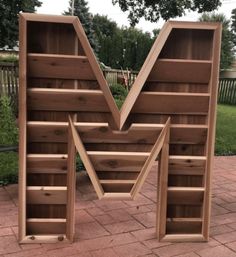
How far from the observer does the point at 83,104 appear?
9.96 feet

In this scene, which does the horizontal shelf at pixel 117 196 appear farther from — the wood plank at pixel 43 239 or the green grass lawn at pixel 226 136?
the green grass lawn at pixel 226 136

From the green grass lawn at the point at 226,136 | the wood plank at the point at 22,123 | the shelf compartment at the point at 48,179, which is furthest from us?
the green grass lawn at the point at 226,136

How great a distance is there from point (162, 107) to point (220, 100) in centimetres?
1479

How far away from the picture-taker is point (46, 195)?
315 centimetres

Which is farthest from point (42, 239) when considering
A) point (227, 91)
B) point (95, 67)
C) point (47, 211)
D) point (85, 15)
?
point (85, 15)

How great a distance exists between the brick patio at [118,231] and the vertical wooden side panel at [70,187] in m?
0.13

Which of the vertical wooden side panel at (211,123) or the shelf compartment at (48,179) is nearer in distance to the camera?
the vertical wooden side panel at (211,123)

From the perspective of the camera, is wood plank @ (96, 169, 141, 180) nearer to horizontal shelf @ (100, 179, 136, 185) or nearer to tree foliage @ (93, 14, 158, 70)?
horizontal shelf @ (100, 179, 136, 185)

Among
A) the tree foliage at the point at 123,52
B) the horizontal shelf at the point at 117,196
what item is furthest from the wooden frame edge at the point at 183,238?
the tree foliage at the point at 123,52

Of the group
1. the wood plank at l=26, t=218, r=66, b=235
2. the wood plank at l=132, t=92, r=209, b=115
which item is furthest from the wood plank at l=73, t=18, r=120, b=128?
the wood plank at l=26, t=218, r=66, b=235

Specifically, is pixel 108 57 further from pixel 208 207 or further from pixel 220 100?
pixel 208 207

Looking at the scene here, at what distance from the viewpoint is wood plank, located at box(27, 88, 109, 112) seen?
3000 millimetres

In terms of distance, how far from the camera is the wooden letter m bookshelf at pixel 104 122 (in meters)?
2.98

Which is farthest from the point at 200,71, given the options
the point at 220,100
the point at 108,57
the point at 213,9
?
the point at 108,57
